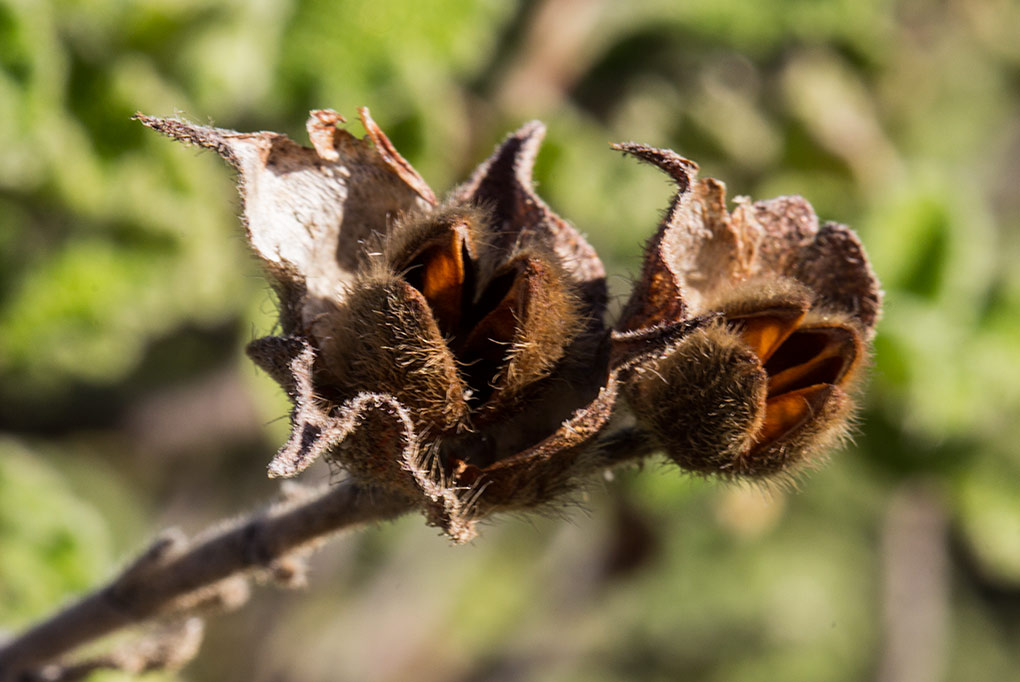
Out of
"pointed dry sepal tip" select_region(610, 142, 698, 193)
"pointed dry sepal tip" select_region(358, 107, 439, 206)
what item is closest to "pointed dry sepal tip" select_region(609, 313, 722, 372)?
"pointed dry sepal tip" select_region(610, 142, 698, 193)

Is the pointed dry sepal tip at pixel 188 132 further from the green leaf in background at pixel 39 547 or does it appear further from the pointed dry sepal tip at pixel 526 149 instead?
the green leaf in background at pixel 39 547

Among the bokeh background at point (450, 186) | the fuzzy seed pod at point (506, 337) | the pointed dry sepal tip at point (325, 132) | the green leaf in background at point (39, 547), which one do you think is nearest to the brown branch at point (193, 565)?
the fuzzy seed pod at point (506, 337)

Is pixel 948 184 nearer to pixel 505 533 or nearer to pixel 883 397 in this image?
pixel 883 397

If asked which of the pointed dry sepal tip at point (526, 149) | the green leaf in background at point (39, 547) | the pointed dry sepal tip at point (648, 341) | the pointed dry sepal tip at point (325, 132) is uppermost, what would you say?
the pointed dry sepal tip at point (325, 132)

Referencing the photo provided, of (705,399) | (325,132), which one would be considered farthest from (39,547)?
(705,399)

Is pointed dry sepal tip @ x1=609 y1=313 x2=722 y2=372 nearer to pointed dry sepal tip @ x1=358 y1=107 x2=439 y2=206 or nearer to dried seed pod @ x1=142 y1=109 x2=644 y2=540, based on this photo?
dried seed pod @ x1=142 y1=109 x2=644 y2=540

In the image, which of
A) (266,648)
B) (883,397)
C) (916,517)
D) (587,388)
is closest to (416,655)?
(266,648)
